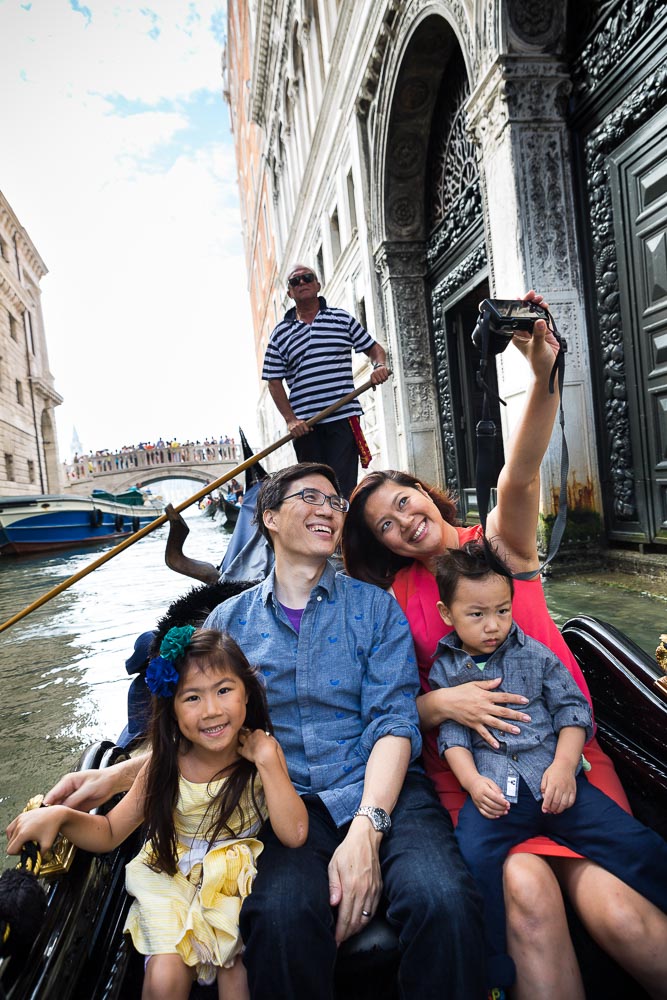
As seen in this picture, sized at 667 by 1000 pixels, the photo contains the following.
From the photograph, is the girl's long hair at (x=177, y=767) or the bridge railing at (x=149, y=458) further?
the bridge railing at (x=149, y=458)

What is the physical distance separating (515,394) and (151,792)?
3.56 meters

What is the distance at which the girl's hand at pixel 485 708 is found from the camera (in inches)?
51.0

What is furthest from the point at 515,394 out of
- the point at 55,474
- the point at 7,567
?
the point at 55,474

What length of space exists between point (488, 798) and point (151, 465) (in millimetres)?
43575

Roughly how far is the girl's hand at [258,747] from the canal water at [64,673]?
3.38 feet

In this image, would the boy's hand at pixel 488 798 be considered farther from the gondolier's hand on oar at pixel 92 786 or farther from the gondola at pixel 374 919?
the gondolier's hand on oar at pixel 92 786

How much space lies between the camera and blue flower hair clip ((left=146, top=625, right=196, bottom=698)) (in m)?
1.24

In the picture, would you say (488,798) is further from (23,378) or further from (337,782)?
(23,378)

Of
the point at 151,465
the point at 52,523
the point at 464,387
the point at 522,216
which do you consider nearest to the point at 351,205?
the point at 464,387

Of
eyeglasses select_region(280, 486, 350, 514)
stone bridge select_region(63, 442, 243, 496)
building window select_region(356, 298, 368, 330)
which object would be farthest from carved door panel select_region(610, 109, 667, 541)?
stone bridge select_region(63, 442, 243, 496)

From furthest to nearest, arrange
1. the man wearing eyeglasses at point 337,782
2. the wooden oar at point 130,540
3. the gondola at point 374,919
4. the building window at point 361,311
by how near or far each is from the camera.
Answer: the building window at point 361,311
the wooden oar at point 130,540
the man wearing eyeglasses at point 337,782
the gondola at point 374,919

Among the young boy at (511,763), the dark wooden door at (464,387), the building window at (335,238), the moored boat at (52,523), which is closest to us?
the young boy at (511,763)

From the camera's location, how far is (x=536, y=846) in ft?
3.84

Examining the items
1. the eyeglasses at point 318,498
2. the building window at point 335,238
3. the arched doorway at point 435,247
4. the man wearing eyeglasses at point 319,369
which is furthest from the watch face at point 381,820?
the building window at point 335,238
